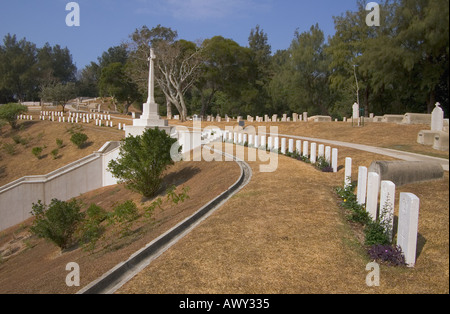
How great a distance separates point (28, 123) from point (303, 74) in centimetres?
3586

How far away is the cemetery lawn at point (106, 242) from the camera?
6781mm

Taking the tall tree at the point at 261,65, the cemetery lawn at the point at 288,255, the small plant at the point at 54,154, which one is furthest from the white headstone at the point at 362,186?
the tall tree at the point at 261,65

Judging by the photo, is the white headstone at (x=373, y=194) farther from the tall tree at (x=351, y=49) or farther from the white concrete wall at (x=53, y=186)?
the tall tree at (x=351, y=49)

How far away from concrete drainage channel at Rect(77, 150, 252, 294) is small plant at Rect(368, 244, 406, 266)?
3.44 metres

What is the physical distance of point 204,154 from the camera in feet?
58.8

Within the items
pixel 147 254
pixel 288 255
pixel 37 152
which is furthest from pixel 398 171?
pixel 37 152

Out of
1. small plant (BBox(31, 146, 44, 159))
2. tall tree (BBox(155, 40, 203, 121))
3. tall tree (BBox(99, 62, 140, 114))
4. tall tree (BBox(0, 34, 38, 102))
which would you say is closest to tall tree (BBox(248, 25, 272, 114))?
tall tree (BBox(155, 40, 203, 121))

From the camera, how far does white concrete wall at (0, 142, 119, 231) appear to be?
2122 cm

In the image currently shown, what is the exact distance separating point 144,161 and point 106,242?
4953mm

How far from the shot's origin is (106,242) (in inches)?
377

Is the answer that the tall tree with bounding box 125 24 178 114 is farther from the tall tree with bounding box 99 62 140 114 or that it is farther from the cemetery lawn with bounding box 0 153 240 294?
the cemetery lawn with bounding box 0 153 240 294

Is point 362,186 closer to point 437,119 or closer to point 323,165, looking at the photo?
point 323,165

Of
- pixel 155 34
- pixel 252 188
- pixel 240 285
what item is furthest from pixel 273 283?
pixel 155 34
